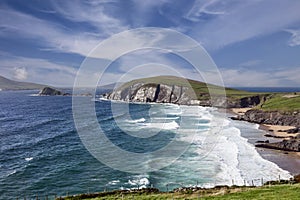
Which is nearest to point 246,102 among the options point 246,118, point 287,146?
point 246,118

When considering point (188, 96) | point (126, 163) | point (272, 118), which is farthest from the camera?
point (188, 96)

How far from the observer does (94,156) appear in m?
50.6

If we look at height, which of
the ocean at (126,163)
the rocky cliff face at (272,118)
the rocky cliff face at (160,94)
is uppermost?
the rocky cliff face at (160,94)

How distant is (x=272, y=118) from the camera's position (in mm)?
91375

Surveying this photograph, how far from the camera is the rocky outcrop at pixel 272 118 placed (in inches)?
3312

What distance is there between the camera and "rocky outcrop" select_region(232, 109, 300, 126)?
84125 millimetres

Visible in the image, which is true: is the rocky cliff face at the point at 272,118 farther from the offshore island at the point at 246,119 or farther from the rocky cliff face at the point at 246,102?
the rocky cliff face at the point at 246,102

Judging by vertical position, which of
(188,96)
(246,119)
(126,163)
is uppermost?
(188,96)

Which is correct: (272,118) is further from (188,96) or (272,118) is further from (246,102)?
Result: (188,96)

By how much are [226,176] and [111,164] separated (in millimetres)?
19912

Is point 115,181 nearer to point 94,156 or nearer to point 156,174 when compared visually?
point 156,174

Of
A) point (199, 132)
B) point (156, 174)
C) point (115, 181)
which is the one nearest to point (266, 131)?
point (199, 132)

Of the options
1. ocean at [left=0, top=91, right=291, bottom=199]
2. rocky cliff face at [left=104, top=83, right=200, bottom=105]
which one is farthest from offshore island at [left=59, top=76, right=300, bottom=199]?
ocean at [left=0, top=91, right=291, bottom=199]

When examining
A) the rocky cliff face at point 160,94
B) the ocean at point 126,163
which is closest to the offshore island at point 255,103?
the rocky cliff face at point 160,94
